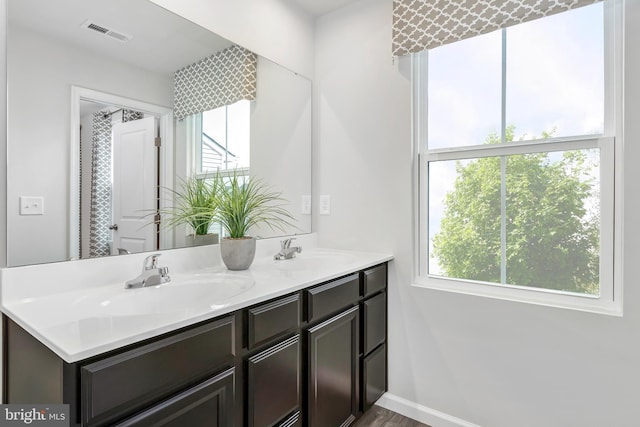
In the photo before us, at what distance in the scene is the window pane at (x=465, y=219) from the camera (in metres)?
1.76

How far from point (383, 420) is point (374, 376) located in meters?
0.26

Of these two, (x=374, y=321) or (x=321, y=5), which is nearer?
(x=374, y=321)

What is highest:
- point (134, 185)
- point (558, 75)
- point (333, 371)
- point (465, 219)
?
point (558, 75)

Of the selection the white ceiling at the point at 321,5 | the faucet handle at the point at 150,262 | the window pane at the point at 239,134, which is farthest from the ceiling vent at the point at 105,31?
the white ceiling at the point at 321,5

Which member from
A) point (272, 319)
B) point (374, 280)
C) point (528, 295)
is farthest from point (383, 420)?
point (272, 319)

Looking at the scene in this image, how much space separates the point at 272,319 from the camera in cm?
122

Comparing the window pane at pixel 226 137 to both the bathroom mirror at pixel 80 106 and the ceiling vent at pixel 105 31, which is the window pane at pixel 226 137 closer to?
the bathroom mirror at pixel 80 106

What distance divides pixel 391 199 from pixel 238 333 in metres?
1.25

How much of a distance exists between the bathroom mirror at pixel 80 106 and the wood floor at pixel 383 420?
1.38 m

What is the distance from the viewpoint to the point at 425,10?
71.8 inches

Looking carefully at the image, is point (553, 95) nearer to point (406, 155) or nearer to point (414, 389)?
point (406, 155)

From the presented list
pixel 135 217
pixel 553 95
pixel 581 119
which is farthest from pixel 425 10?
pixel 135 217

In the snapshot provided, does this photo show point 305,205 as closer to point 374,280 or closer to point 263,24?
point 374,280

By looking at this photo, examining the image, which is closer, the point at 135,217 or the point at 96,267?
the point at 96,267
